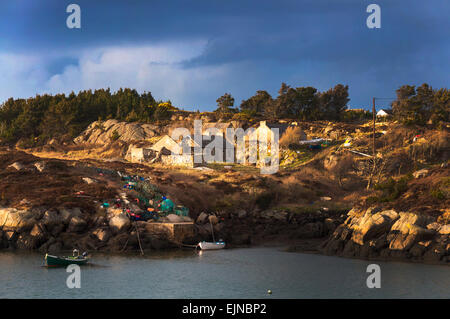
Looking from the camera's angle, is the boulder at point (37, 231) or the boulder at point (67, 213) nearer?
the boulder at point (37, 231)

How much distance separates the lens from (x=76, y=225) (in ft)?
165

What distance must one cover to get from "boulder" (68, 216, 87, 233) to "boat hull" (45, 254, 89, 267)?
33.3 ft

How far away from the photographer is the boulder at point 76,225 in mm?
50366

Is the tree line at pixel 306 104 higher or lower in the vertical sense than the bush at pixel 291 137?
higher

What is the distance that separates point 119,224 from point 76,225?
430cm

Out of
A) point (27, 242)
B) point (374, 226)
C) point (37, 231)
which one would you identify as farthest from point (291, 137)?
point (27, 242)

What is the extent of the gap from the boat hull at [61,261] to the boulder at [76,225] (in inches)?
400

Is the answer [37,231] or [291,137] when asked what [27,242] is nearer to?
[37,231]

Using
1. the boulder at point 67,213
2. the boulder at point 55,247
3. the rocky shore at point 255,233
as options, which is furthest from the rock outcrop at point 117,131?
the boulder at point 55,247

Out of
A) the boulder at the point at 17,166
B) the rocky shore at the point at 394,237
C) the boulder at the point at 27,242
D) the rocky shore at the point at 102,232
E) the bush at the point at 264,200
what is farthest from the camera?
the bush at the point at 264,200

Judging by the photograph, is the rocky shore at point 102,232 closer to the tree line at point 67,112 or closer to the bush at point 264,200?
the bush at point 264,200

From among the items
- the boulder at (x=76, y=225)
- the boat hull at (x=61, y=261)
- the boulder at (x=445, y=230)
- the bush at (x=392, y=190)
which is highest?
the bush at (x=392, y=190)

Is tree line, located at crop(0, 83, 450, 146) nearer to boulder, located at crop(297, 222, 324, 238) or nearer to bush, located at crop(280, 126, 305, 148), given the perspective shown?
bush, located at crop(280, 126, 305, 148)

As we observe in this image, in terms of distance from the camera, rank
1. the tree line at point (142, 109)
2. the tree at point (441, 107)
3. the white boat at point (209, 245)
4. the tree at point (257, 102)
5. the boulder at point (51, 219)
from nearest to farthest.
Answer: the boulder at point (51, 219) < the white boat at point (209, 245) < the tree at point (441, 107) < the tree line at point (142, 109) < the tree at point (257, 102)
